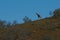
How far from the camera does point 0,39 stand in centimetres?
3953

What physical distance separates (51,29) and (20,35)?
26.0 ft

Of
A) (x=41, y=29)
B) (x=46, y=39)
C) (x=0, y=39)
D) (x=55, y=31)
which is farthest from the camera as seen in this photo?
(x=41, y=29)

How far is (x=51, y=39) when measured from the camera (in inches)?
1449

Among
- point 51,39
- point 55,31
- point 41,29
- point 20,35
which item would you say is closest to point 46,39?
point 51,39

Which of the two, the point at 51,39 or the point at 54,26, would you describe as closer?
the point at 51,39

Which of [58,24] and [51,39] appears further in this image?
[58,24]

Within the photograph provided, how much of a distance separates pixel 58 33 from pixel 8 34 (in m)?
7.02

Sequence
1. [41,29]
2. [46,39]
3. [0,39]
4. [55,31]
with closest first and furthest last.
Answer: [46,39], [0,39], [55,31], [41,29]

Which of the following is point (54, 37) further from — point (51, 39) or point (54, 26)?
point (54, 26)

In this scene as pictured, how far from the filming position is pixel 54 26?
45.5 m

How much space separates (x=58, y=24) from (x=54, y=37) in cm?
1024

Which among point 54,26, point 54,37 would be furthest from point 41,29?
point 54,37

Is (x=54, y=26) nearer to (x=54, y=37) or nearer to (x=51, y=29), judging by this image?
(x=51, y=29)

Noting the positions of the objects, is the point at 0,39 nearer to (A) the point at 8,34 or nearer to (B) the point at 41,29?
(A) the point at 8,34
